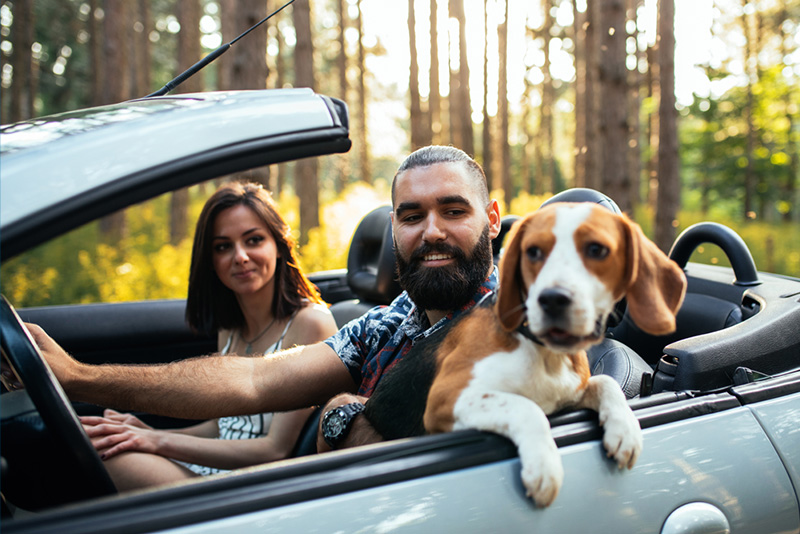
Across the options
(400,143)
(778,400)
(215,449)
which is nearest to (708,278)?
(778,400)

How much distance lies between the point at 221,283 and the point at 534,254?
212cm

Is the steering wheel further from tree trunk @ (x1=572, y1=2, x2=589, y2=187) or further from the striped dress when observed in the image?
tree trunk @ (x1=572, y1=2, x2=589, y2=187)

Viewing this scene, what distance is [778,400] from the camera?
1770mm

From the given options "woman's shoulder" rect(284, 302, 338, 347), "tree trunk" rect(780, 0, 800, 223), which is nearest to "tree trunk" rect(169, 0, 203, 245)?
"woman's shoulder" rect(284, 302, 338, 347)

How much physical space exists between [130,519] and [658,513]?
1.12 meters

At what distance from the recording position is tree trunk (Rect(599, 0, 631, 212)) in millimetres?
9195

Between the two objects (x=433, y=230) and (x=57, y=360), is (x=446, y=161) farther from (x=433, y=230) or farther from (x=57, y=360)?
(x=57, y=360)

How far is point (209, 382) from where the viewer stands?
216 centimetres

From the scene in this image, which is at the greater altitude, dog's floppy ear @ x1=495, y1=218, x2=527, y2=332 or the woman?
dog's floppy ear @ x1=495, y1=218, x2=527, y2=332

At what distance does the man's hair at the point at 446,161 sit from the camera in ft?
7.62

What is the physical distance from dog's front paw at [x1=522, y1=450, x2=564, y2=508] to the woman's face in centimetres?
186

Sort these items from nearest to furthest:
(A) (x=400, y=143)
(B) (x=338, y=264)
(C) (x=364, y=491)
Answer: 1. (C) (x=364, y=491)
2. (B) (x=338, y=264)
3. (A) (x=400, y=143)

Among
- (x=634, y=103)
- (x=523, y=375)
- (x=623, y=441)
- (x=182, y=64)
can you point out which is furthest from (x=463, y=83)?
(x=623, y=441)

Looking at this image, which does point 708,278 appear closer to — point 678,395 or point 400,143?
point 678,395
